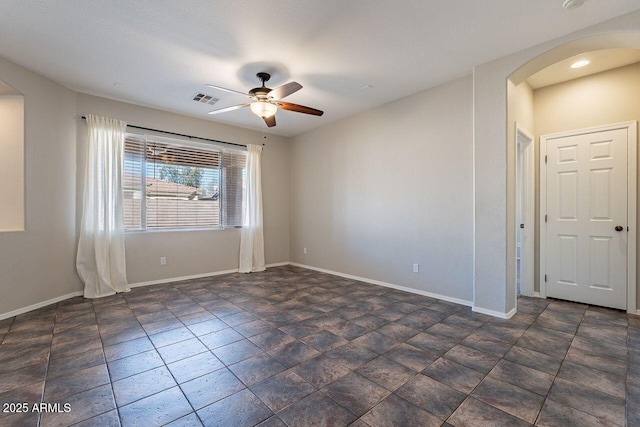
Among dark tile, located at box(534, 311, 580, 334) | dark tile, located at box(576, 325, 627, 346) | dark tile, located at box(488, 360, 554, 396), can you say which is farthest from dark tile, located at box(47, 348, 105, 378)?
dark tile, located at box(576, 325, 627, 346)

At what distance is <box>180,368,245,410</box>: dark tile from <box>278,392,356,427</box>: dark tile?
0.43 meters

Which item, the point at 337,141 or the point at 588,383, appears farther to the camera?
the point at 337,141

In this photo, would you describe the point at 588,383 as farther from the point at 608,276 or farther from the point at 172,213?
the point at 172,213

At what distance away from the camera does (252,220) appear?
550 centimetres

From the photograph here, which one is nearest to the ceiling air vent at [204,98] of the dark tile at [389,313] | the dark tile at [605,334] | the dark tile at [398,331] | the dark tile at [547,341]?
the dark tile at [389,313]

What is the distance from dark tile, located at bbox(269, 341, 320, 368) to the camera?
2.21 meters

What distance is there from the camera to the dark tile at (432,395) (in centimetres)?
168

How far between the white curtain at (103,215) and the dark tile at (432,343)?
400 centimetres

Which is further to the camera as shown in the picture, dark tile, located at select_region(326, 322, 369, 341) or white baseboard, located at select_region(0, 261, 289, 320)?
white baseboard, located at select_region(0, 261, 289, 320)

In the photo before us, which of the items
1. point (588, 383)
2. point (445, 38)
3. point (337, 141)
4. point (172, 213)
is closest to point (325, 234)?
point (337, 141)

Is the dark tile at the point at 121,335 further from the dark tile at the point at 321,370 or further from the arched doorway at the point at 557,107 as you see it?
the arched doorway at the point at 557,107

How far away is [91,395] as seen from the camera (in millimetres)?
1791

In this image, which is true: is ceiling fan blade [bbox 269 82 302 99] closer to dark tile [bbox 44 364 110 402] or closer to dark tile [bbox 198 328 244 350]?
dark tile [bbox 198 328 244 350]

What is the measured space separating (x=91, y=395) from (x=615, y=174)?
17.8 ft
